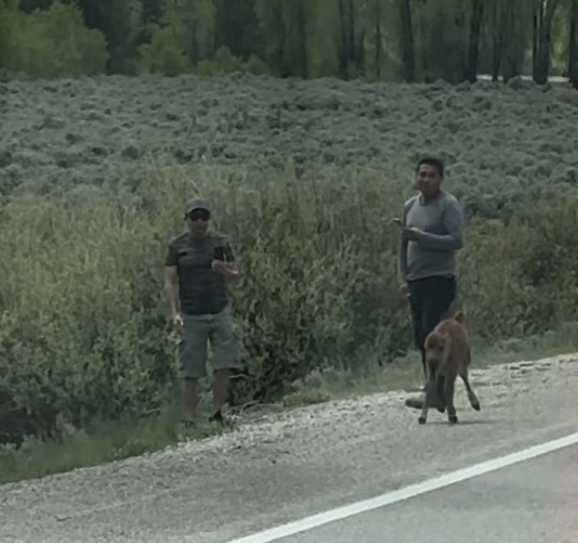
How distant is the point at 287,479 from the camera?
9.59 meters

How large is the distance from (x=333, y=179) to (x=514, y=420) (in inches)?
372

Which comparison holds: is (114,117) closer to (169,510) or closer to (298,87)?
(298,87)

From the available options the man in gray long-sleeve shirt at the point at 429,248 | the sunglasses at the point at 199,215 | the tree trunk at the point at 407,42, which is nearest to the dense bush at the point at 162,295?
the sunglasses at the point at 199,215

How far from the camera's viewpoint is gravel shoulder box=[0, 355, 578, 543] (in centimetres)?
849

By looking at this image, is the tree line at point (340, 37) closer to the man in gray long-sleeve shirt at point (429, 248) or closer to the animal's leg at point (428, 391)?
the man in gray long-sleeve shirt at point (429, 248)

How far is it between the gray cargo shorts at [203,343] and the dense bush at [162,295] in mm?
3875

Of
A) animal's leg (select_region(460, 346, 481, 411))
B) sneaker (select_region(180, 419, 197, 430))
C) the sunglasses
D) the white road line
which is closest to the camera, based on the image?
the white road line

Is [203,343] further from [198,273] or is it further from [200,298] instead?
[198,273]

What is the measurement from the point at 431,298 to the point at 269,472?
2.63 metres

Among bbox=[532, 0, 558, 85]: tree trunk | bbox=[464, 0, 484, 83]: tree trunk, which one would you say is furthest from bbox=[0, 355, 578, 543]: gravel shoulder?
bbox=[464, 0, 484, 83]: tree trunk

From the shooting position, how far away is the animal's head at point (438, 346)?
1143 cm

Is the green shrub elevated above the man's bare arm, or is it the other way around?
the green shrub

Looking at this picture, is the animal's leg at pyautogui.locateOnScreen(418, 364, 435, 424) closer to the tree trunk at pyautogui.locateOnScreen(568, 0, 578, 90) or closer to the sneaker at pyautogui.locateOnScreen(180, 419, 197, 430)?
the sneaker at pyautogui.locateOnScreen(180, 419, 197, 430)

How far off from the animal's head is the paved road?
203 centimetres
